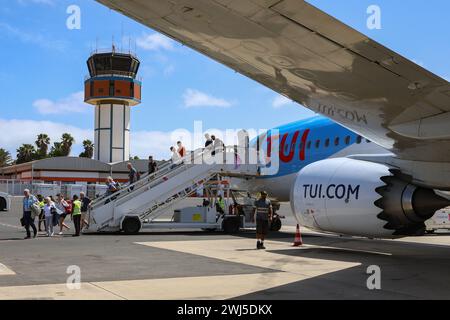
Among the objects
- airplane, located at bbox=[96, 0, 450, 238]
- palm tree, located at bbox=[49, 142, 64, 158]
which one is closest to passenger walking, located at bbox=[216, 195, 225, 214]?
airplane, located at bbox=[96, 0, 450, 238]

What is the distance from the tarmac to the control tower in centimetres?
6465

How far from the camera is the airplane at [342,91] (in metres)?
5.76

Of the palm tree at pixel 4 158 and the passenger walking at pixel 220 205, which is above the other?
the palm tree at pixel 4 158

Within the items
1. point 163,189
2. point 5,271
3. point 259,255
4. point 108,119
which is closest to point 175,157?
point 163,189

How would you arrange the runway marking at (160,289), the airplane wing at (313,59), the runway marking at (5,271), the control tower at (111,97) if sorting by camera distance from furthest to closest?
the control tower at (111,97), the runway marking at (5,271), the runway marking at (160,289), the airplane wing at (313,59)

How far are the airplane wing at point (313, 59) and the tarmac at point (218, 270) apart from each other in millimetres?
2512

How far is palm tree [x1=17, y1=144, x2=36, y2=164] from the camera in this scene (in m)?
114

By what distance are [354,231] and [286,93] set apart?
4.22 meters

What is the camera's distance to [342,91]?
24.9 feet

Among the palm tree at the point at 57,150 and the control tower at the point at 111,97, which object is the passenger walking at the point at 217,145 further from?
the palm tree at the point at 57,150

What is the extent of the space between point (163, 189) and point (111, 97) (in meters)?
61.0

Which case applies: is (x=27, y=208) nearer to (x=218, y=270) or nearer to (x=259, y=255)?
(x=259, y=255)

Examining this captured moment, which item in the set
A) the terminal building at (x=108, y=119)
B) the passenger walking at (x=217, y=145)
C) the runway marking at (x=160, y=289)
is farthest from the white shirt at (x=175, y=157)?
the terminal building at (x=108, y=119)

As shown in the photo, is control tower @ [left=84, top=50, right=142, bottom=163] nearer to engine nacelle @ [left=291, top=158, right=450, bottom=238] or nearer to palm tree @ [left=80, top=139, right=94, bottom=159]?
palm tree @ [left=80, top=139, right=94, bottom=159]
